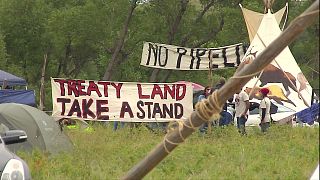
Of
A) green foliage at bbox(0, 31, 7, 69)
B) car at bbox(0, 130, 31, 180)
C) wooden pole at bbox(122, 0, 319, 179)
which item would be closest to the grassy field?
car at bbox(0, 130, 31, 180)

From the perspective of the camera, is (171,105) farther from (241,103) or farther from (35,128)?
(35,128)

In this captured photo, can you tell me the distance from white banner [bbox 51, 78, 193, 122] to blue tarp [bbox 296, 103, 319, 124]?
298 cm

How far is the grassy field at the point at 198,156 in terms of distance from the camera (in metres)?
9.98

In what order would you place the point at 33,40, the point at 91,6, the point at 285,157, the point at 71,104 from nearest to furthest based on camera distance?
the point at 285,157 < the point at 71,104 < the point at 91,6 < the point at 33,40

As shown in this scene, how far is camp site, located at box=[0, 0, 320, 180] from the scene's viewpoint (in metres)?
6.38

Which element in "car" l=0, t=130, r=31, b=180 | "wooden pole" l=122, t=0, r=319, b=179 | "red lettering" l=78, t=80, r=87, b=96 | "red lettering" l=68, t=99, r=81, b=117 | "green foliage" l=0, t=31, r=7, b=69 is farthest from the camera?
"green foliage" l=0, t=31, r=7, b=69

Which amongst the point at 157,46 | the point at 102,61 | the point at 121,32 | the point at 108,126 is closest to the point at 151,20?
the point at 121,32

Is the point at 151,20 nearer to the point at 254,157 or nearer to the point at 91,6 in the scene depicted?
the point at 91,6

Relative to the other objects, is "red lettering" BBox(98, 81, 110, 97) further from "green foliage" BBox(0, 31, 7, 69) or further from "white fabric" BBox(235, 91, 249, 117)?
"green foliage" BBox(0, 31, 7, 69)

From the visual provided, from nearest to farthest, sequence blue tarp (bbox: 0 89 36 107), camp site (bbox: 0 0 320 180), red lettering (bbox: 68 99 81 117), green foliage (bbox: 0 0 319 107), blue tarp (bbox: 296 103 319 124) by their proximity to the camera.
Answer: camp site (bbox: 0 0 320 180)
red lettering (bbox: 68 99 81 117)
blue tarp (bbox: 296 103 319 124)
blue tarp (bbox: 0 89 36 107)
green foliage (bbox: 0 0 319 107)

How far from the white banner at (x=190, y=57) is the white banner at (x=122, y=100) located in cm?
303

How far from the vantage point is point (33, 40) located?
118ft

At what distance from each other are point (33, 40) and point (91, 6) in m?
6.07

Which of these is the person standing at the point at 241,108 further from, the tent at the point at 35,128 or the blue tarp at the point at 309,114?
the tent at the point at 35,128
